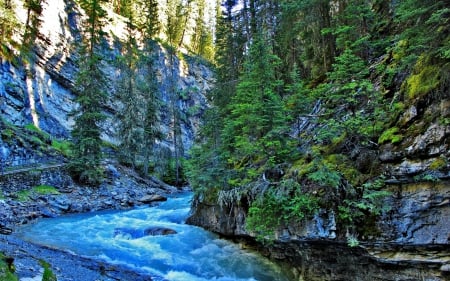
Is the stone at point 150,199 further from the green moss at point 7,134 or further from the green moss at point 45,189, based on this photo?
the green moss at point 7,134

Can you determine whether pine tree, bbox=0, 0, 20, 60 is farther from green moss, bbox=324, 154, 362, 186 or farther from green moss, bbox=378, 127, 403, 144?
green moss, bbox=378, 127, 403, 144

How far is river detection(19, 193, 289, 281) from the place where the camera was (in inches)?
389

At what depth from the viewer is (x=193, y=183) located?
518 inches

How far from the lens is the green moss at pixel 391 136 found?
752 centimetres

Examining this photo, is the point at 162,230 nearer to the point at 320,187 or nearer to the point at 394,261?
the point at 320,187

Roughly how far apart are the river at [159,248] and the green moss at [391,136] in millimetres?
4705

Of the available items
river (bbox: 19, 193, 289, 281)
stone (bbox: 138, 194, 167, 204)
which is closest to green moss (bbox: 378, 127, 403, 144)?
river (bbox: 19, 193, 289, 281)

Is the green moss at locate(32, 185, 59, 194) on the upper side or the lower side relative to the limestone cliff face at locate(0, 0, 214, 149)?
lower

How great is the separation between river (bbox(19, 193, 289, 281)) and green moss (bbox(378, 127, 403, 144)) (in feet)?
15.4

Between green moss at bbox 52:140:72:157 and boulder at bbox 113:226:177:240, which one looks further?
green moss at bbox 52:140:72:157

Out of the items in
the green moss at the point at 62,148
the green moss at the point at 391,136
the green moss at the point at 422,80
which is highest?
the green moss at the point at 62,148

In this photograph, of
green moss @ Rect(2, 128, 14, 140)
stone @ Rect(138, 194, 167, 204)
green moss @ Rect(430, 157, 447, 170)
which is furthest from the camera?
stone @ Rect(138, 194, 167, 204)

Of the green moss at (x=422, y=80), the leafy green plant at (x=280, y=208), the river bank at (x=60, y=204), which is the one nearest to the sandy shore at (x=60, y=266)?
the river bank at (x=60, y=204)

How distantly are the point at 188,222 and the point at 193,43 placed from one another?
59.9 m
